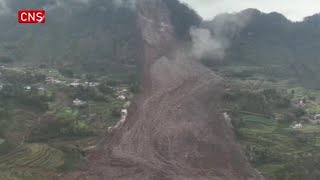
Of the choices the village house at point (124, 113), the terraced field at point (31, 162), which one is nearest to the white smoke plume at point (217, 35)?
the village house at point (124, 113)

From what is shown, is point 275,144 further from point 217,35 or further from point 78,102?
point 217,35

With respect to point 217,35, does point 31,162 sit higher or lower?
lower

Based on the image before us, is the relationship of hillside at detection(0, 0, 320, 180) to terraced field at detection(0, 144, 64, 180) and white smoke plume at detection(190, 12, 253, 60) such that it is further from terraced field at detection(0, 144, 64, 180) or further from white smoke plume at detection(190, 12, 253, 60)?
white smoke plume at detection(190, 12, 253, 60)

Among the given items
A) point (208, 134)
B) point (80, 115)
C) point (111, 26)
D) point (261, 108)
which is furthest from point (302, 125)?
point (111, 26)

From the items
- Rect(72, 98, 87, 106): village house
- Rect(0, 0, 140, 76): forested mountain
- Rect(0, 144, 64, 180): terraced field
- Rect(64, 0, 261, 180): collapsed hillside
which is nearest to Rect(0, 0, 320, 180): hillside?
Rect(0, 144, 64, 180): terraced field

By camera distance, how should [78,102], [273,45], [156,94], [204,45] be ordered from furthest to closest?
Result: [273,45] < [204,45] < [156,94] < [78,102]

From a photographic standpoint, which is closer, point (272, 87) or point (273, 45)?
point (272, 87)

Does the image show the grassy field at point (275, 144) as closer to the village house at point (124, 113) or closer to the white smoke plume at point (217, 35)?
the village house at point (124, 113)

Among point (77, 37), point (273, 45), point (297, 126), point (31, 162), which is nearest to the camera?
point (31, 162)

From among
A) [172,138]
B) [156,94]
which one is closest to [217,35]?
[156,94]
